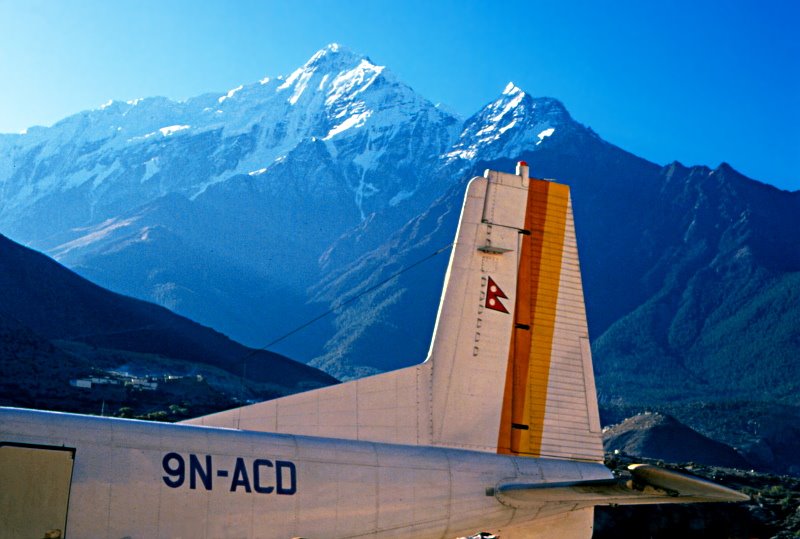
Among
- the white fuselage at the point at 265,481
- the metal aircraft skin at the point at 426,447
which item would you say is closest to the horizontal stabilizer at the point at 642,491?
the metal aircraft skin at the point at 426,447

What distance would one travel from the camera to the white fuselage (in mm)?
13828

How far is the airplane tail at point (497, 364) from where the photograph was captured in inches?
630

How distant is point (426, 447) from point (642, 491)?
3.45 meters

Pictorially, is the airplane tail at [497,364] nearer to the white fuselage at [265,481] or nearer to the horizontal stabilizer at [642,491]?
the white fuselage at [265,481]

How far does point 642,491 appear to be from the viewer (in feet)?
48.0

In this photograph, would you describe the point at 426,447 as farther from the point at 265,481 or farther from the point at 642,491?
the point at 642,491

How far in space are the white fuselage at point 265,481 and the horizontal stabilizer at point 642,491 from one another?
0.96m

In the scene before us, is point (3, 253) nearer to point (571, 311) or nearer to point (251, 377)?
point (251, 377)

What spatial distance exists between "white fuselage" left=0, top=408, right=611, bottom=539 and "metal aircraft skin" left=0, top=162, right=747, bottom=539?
0.02 metres

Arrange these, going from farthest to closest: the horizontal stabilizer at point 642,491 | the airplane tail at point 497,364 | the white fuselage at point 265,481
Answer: the airplane tail at point 497,364
the horizontal stabilizer at point 642,491
the white fuselage at point 265,481

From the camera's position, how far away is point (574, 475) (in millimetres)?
16297

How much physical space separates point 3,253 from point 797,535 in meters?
121

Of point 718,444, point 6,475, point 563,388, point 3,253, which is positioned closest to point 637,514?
point 563,388

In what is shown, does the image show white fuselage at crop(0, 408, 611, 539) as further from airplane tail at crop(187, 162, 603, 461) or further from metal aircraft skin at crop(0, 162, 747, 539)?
airplane tail at crop(187, 162, 603, 461)
